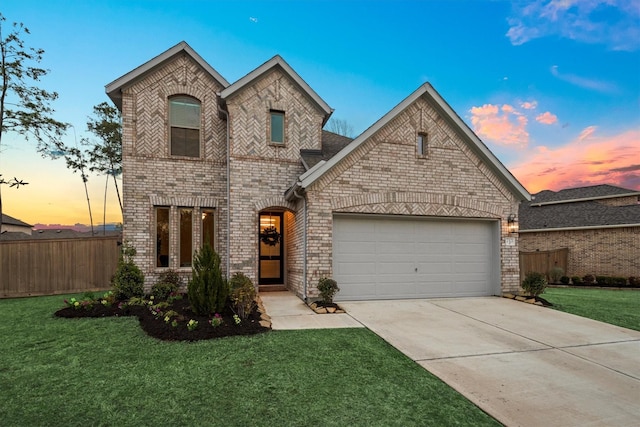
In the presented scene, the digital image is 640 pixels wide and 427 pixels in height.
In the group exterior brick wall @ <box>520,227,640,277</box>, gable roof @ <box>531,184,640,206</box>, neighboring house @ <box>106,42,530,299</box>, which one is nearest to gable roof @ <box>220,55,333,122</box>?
neighboring house @ <box>106,42,530,299</box>

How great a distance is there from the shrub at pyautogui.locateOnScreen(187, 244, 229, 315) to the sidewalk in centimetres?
119

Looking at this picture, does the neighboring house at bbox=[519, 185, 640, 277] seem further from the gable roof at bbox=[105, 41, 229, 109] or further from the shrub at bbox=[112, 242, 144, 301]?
the shrub at bbox=[112, 242, 144, 301]

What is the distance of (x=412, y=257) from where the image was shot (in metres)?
9.62

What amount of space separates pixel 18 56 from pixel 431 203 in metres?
16.5

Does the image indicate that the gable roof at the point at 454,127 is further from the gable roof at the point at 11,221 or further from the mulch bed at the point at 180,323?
the gable roof at the point at 11,221

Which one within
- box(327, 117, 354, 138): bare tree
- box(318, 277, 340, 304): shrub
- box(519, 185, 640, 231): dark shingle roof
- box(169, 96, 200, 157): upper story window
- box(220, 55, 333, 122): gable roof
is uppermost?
box(327, 117, 354, 138): bare tree

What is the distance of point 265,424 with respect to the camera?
3115 millimetres

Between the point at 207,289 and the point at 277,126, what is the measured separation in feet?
20.3

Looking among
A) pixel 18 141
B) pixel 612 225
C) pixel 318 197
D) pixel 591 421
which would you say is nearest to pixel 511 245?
pixel 318 197

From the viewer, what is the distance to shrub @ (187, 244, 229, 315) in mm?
6676

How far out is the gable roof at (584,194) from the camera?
23.0 meters

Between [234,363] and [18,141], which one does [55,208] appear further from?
[234,363]

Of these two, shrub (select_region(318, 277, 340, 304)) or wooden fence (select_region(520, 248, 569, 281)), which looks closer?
shrub (select_region(318, 277, 340, 304))

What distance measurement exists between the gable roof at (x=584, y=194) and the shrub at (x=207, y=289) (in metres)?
25.0
